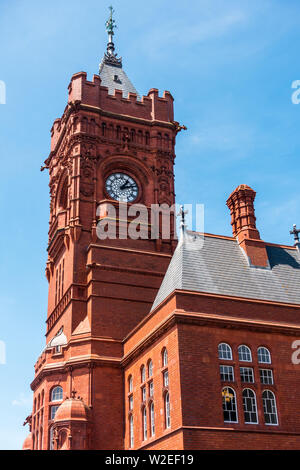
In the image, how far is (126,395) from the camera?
36625mm

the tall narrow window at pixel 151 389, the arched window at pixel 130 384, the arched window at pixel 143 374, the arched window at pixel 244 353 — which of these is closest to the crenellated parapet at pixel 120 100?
the arched window at pixel 130 384

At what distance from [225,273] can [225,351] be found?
20.0ft

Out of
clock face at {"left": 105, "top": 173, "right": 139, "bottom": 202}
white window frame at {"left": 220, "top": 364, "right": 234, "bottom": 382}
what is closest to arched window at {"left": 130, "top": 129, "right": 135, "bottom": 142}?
clock face at {"left": 105, "top": 173, "right": 139, "bottom": 202}

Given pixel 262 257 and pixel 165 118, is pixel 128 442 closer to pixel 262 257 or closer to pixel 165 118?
pixel 262 257

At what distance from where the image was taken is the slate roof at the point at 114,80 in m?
53.6

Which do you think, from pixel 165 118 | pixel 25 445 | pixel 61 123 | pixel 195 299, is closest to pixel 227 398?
pixel 195 299

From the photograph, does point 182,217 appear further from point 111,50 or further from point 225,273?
point 111,50

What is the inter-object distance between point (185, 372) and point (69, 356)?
39.3ft

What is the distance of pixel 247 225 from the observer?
39875 mm

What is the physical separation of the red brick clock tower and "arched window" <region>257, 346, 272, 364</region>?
33.1 feet

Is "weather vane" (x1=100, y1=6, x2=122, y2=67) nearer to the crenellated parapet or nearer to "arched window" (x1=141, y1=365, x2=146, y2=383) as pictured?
the crenellated parapet

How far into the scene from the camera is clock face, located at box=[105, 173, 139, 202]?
155 ft

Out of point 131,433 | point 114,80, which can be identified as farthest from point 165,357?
point 114,80
